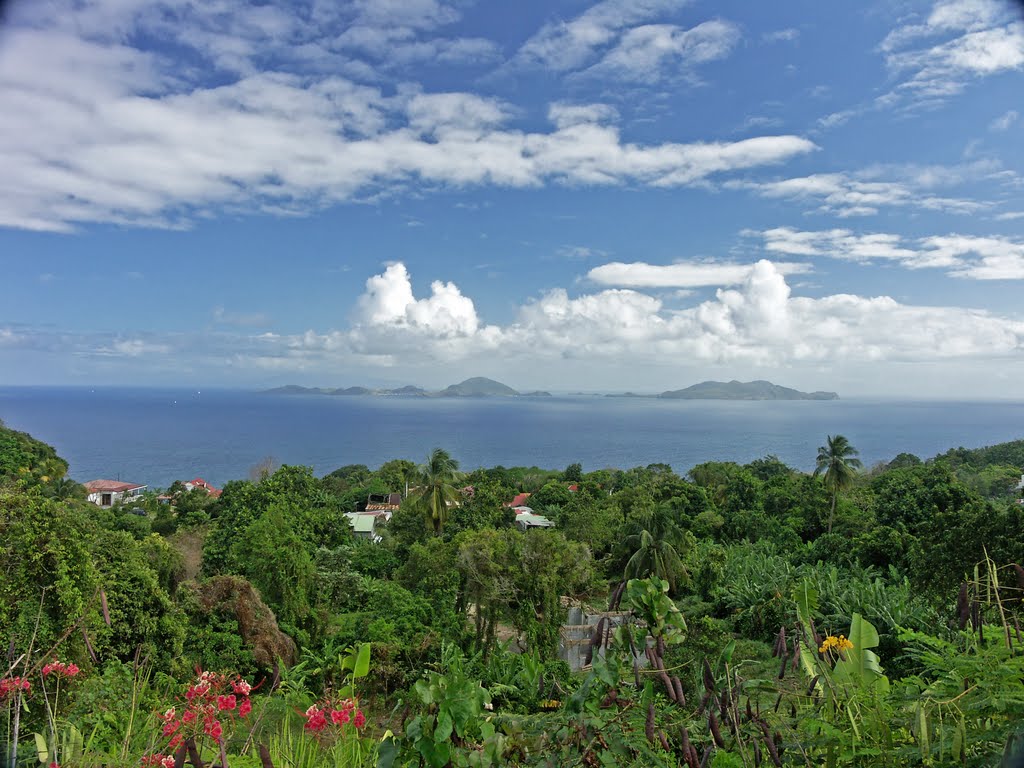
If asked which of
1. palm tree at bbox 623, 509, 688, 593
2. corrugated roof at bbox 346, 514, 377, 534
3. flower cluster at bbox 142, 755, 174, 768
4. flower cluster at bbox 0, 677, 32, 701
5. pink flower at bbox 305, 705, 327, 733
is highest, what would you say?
flower cluster at bbox 0, 677, 32, 701

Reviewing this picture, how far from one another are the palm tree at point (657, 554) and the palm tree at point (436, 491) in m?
6.64

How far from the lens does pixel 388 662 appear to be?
29.6 feet

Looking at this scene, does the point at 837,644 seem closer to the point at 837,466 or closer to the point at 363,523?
the point at 837,466

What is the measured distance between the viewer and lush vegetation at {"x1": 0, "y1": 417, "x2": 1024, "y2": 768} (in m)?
1.30

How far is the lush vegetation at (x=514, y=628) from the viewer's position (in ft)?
4.27

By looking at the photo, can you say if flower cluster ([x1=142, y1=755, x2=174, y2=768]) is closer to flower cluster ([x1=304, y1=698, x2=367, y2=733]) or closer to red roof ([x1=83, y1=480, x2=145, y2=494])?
flower cluster ([x1=304, y1=698, x2=367, y2=733])

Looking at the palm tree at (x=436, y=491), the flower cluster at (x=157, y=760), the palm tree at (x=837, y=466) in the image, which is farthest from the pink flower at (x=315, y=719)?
the palm tree at (x=837, y=466)

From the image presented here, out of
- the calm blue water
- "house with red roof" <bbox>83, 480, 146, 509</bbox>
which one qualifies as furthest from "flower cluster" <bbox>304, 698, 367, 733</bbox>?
the calm blue water

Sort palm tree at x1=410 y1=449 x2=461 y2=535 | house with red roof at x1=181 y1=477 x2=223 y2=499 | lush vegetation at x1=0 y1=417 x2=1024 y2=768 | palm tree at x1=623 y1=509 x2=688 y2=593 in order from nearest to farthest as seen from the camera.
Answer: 1. lush vegetation at x1=0 y1=417 x2=1024 y2=768
2. palm tree at x1=623 y1=509 x2=688 y2=593
3. palm tree at x1=410 y1=449 x2=461 y2=535
4. house with red roof at x1=181 y1=477 x2=223 y2=499

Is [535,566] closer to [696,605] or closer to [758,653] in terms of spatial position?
[758,653]

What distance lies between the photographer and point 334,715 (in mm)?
1644

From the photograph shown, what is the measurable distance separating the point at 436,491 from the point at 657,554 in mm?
8030

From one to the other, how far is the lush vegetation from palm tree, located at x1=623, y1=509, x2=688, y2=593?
0.22 feet

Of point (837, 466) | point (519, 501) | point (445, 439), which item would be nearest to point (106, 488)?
point (519, 501)
